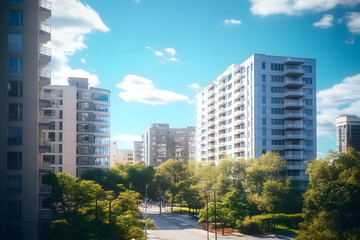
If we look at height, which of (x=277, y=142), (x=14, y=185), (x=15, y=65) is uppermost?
(x=15, y=65)

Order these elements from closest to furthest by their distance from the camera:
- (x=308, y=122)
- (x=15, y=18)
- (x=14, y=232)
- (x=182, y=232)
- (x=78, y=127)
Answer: (x=14, y=232), (x=15, y=18), (x=182, y=232), (x=78, y=127), (x=308, y=122)

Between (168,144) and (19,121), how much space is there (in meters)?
151

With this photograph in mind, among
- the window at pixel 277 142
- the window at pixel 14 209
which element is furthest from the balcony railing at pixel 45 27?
the window at pixel 277 142

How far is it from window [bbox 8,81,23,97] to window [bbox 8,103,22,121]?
1341 millimetres

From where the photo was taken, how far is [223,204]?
63438mm

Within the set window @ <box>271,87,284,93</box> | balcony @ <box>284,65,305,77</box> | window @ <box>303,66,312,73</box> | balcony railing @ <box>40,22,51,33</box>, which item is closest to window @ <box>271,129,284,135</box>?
window @ <box>271,87,284,93</box>

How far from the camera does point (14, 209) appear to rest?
4212 cm

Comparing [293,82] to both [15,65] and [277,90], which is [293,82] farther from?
[15,65]

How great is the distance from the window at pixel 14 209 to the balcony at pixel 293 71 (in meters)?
74.3

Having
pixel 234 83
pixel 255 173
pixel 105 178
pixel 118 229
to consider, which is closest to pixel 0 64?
pixel 118 229

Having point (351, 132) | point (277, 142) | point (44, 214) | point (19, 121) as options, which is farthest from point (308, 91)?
point (351, 132)

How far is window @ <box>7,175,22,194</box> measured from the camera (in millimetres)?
42219

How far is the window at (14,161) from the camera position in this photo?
4275 cm

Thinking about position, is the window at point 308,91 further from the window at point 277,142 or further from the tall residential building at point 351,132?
the tall residential building at point 351,132
